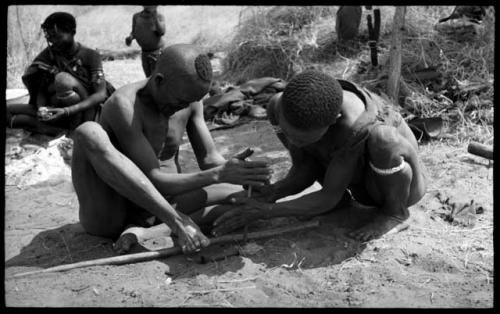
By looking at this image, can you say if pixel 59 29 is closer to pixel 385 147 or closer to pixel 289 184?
pixel 289 184

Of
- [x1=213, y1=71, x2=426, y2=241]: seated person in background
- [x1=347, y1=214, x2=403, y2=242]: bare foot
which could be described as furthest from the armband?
[x1=347, y1=214, x2=403, y2=242]: bare foot

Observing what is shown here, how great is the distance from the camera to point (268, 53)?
26.5 feet

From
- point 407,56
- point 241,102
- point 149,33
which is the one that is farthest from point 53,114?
point 407,56

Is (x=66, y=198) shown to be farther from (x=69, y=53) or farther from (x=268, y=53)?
(x=268, y=53)

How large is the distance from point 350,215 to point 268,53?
4767 millimetres

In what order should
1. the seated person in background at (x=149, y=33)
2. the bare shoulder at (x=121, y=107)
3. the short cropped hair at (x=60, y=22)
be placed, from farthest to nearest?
the seated person in background at (x=149, y=33), the short cropped hair at (x=60, y=22), the bare shoulder at (x=121, y=107)

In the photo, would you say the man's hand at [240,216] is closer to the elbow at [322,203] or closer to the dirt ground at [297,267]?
the dirt ground at [297,267]

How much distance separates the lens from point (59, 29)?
218 inches

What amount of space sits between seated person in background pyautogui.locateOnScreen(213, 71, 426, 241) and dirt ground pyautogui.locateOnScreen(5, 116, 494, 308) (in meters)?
0.16

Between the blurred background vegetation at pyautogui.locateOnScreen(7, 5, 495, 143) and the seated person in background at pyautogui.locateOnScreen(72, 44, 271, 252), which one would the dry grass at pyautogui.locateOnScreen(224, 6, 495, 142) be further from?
the seated person in background at pyautogui.locateOnScreen(72, 44, 271, 252)

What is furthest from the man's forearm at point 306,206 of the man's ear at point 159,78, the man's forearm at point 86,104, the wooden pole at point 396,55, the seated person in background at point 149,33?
the seated person in background at point 149,33

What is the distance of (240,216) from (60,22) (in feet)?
10.5

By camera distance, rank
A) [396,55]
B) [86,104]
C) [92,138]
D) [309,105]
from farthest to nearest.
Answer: [396,55], [86,104], [92,138], [309,105]

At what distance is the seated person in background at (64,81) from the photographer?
18.2ft
